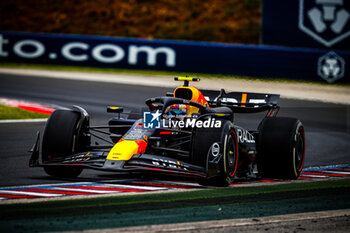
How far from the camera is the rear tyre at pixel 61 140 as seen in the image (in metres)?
8.34

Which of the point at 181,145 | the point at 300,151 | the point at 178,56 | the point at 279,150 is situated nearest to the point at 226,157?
the point at 181,145

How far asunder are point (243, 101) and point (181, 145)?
1977 millimetres

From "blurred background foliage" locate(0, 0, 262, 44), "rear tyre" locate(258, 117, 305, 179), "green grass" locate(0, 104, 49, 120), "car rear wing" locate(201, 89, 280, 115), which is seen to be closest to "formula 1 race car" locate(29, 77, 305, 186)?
"rear tyre" locate(258, 117, 305, 179)

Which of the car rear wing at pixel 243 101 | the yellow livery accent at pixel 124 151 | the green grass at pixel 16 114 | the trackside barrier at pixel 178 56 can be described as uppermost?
the trackside barrier at pixel 178 56

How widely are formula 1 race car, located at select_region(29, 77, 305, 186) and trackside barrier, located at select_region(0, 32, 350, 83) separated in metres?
12.0

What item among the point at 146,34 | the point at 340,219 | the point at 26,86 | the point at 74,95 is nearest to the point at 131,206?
the point at 340,219

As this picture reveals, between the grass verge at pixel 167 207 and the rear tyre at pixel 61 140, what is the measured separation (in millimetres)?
1266

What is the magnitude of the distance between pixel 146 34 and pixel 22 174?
25.8 metres

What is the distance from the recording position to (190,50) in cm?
2378

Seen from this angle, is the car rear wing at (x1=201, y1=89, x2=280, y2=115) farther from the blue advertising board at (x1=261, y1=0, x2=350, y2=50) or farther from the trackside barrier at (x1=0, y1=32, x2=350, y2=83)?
the blue advertising board at (x1=261, y1=0, x2=350, y2=50)

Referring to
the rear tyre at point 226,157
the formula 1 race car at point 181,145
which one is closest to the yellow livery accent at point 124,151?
the formula 1 race car at point 181,145

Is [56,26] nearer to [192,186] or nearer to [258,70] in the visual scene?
[258,70]

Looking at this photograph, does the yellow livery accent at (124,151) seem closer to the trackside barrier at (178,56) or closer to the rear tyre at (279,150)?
the rear tyre at (279,150)

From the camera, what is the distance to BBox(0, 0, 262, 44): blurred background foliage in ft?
109
